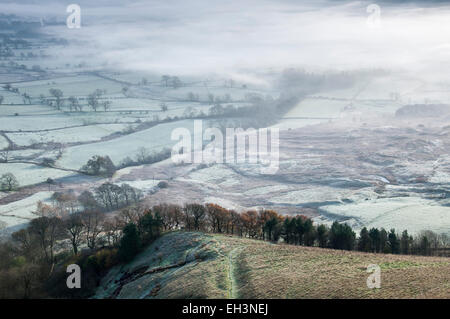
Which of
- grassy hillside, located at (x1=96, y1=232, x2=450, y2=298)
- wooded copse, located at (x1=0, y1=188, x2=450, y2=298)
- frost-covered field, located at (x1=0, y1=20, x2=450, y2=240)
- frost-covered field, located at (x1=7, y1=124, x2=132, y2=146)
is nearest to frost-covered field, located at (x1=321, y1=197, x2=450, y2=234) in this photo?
frost-covered field, located at (x1=0, y1=20, x2=450, y2=240)

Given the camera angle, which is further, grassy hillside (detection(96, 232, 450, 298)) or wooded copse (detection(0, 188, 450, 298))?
wooded copse (detection(0, 188, 450, 298))

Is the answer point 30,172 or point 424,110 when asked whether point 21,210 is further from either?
point 424,110

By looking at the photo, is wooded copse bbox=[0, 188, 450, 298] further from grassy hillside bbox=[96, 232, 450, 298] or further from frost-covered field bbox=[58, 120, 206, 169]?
frost-covered field bbox=[58, 120, 206, 169]

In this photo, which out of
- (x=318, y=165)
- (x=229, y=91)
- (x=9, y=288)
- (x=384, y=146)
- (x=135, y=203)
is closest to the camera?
(x=9, y=288)

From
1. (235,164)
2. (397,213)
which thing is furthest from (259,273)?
(235,164)

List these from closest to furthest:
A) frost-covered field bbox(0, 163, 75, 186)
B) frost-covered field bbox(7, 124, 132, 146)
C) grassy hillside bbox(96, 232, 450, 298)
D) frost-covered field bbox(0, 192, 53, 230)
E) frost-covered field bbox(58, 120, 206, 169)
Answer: grassy hillside bbox(96, 232, 450, 298) → frost-covered field bbox(0, 192, 53, 230) → frost-covered field bbox(0, 163, 75, 186) → frost-covered field bbox(58, 120, 206, 169) → frost-covered field bbox(7, 124, 132, 146)

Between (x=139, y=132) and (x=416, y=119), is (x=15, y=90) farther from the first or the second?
(x=416, y=119)
